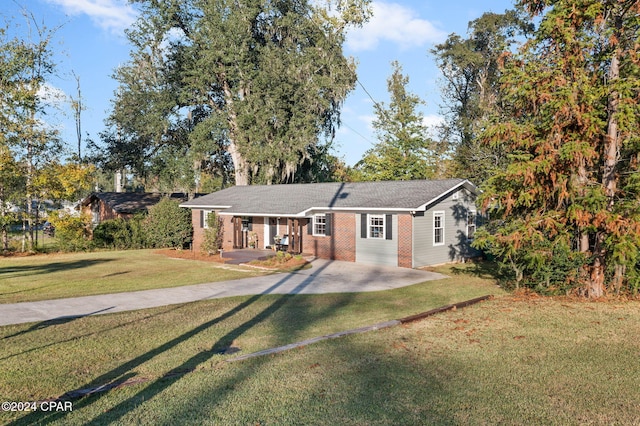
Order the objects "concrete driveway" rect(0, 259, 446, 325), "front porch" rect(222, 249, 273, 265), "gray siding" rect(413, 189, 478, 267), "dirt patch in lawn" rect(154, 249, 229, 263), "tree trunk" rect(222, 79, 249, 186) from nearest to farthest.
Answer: "concrete driveway" rect(0, 259, 446, 325), "gray siding" rect(413, 189, 478, 267), "front porch" rect(222, 249, 273, 265), "dirt patch in lawn" rect(154, 249, 229, 263), "tree trunk" rect(222, 79, 249, 186)

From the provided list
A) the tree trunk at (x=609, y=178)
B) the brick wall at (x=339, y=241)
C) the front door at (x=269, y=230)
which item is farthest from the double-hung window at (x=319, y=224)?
the tree trunk at (x=609, y=178)

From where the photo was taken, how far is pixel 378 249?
2155 cm

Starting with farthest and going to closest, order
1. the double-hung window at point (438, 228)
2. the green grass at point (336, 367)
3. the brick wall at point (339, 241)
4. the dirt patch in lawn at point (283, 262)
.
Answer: the brick wall at point (339, 241)
the double-hung window at point (438, 228)
the dirt patch in lawn at point (283, 262)
the green grass at point (336, 367)

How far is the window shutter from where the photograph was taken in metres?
21.1

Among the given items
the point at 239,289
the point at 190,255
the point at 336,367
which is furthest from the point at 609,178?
the point at 190,255

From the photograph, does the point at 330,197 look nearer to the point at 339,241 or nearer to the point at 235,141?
the point at 339,241

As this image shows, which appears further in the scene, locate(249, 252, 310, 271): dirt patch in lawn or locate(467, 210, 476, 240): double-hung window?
locate(467, 210, 476, 240): double-hung window

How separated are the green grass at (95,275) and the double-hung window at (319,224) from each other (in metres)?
5.43

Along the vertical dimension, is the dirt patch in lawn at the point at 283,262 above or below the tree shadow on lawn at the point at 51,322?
above

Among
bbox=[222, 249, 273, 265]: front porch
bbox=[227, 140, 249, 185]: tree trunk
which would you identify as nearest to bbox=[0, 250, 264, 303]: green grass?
bbox=[222, 249, 273, 265]: front porch

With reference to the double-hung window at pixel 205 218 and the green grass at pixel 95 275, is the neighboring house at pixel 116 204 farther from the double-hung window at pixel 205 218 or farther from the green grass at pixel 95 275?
the green grass at pixel 95 275

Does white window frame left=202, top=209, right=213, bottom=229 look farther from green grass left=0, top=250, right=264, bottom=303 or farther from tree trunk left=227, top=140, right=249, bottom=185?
tree trunk left=227, top=140, right=249, bottom=185

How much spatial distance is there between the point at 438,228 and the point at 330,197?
593cm

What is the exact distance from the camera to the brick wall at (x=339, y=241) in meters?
22.6
